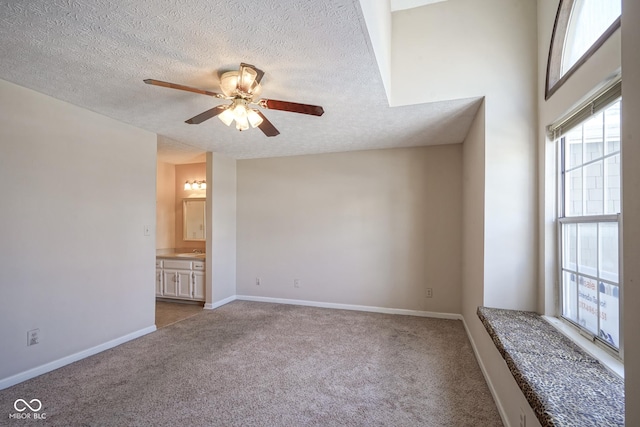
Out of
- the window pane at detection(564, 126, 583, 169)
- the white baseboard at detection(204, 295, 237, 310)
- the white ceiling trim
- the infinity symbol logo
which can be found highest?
the white ceiling trim

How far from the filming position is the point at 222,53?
183 cm

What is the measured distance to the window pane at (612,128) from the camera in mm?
1453

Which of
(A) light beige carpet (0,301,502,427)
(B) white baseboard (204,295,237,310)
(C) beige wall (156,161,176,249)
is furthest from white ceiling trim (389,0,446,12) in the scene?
(C) beige wall (156,161,176,249)

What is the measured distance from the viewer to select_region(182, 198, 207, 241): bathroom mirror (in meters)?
5.25

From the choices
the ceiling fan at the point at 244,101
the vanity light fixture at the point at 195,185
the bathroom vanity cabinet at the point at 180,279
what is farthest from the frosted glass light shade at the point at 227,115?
the vanity light fixture at the point at 195,185

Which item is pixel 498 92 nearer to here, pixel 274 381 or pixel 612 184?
pixel 612 184

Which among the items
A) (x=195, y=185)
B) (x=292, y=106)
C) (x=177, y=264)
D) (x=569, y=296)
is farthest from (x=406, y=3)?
(x=177, y=264)

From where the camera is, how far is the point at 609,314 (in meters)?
1.53

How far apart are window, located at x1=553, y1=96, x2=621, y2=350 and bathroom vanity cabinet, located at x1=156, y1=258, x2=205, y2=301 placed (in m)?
4.28

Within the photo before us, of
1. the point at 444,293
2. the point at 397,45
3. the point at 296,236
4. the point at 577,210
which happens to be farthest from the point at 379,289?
the point at 397,45

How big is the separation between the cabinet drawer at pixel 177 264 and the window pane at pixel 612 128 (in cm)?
474

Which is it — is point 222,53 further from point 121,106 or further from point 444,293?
point 444,293

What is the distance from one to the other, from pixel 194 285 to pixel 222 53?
11.9 feet

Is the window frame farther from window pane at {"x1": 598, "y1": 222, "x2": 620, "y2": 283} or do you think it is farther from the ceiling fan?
the ceiling fan
